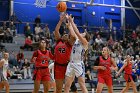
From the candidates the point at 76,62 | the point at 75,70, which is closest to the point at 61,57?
the point at 76,62

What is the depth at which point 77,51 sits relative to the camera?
856 cm

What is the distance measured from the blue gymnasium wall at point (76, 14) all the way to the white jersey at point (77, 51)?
745 inches

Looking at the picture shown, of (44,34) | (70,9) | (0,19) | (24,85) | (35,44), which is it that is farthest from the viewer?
(70,9)

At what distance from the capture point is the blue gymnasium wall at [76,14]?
1118 inches

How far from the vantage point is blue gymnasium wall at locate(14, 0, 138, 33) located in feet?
93.1

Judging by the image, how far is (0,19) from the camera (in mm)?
27375

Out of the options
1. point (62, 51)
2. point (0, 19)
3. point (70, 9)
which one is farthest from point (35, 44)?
point (62, 51)

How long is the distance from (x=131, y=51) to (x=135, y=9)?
334 inches

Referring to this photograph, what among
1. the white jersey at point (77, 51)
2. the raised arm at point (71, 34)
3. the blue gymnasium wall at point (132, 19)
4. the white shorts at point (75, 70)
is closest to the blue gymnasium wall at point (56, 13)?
the blue gymnasium wall at point (132, 19)

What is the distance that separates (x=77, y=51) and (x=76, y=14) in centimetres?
2263

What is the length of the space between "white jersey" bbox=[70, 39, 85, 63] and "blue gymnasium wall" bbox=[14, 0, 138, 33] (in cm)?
1892

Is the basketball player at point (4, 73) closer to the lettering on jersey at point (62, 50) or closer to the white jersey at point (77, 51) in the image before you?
the lettering on jersey at point (62, 50)

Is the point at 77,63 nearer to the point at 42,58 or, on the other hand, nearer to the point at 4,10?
the point at 42,58

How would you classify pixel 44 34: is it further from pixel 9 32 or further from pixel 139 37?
pixel 139 37
